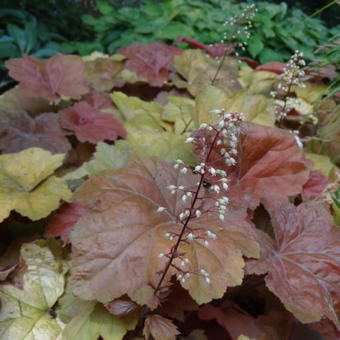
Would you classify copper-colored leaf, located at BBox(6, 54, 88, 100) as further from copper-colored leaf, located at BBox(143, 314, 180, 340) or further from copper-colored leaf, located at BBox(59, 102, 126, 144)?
copper-colored leaf, located at BBox(143, 314, 180, 340)

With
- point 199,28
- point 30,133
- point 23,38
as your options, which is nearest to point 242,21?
point 30,133

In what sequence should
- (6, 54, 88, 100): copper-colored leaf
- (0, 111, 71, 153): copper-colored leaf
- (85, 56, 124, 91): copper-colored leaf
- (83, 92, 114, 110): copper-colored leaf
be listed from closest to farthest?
(0, 111, 71, 153): copper-colored leaf, (6, 54, 88, 100): copper-colored leaf, (83, 92, 114, 110): copper-colored leaf, (85, 56, 124, 91): copper-colored leaf

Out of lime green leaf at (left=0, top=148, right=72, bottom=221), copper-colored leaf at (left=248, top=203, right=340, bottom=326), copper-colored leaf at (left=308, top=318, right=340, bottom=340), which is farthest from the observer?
lime green leaf at (left=0, top=148, right=72, bottom=221)

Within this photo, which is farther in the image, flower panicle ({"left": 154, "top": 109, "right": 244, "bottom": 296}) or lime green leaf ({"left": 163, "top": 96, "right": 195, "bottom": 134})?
lime green leaf ({"left": 163, "top": 96, "right": 195, "bottom": 134})

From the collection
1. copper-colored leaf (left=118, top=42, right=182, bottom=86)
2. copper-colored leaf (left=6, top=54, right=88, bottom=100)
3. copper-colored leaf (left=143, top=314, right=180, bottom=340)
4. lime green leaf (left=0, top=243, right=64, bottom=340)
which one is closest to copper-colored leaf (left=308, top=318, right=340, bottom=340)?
copper-colored leaf (left=143, top=314, right=180, bottom=340)

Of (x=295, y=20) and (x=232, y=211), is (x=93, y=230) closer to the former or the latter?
(x=232, y=211)

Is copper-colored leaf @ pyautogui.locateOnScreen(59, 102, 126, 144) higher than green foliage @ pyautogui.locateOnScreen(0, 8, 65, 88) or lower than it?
higher

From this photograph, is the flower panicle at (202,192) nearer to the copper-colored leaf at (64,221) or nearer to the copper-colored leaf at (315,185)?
the copper-colored leaf at (64,221)

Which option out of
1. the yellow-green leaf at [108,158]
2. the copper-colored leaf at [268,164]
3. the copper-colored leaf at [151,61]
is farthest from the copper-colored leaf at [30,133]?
the copper-colored leaf at [268,164]
